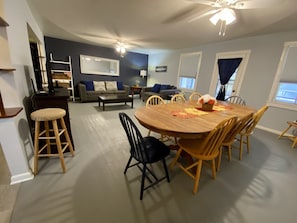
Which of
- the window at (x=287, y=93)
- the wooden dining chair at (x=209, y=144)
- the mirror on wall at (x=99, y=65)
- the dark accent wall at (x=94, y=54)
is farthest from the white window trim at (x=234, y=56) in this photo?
the mirror on wall at (x=99, y=65)

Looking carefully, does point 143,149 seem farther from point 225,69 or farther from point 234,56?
point 234,56

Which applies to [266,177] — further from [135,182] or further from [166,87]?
[166,87]

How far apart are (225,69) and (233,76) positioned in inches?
12.6

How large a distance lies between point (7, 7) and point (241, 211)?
3201 mm

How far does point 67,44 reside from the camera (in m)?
5.38

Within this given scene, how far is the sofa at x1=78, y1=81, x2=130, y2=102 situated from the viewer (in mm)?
5254

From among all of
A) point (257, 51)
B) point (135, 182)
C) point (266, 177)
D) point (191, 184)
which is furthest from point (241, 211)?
point (257, 51)

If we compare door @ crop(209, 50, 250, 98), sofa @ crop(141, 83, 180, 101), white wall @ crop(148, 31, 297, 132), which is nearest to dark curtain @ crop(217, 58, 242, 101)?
door @ crop(209, 50, 250, 98)

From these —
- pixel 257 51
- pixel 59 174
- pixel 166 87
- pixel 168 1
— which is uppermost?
pixel 168 1

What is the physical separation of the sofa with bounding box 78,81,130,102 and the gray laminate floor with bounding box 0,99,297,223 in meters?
3.62

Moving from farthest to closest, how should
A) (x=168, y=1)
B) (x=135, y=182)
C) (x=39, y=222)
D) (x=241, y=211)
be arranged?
(x=168, y=1) → (x=135, y=182) → (x=241, y=211) → (x=39, y=222)

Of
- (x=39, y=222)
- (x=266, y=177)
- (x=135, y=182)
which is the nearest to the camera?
(x=39, y=222)

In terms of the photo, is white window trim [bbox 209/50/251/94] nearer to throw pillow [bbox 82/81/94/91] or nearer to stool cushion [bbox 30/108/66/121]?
stool cushion [bbox 30/108/66/121]

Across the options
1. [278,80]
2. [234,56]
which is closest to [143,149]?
[278,80]
